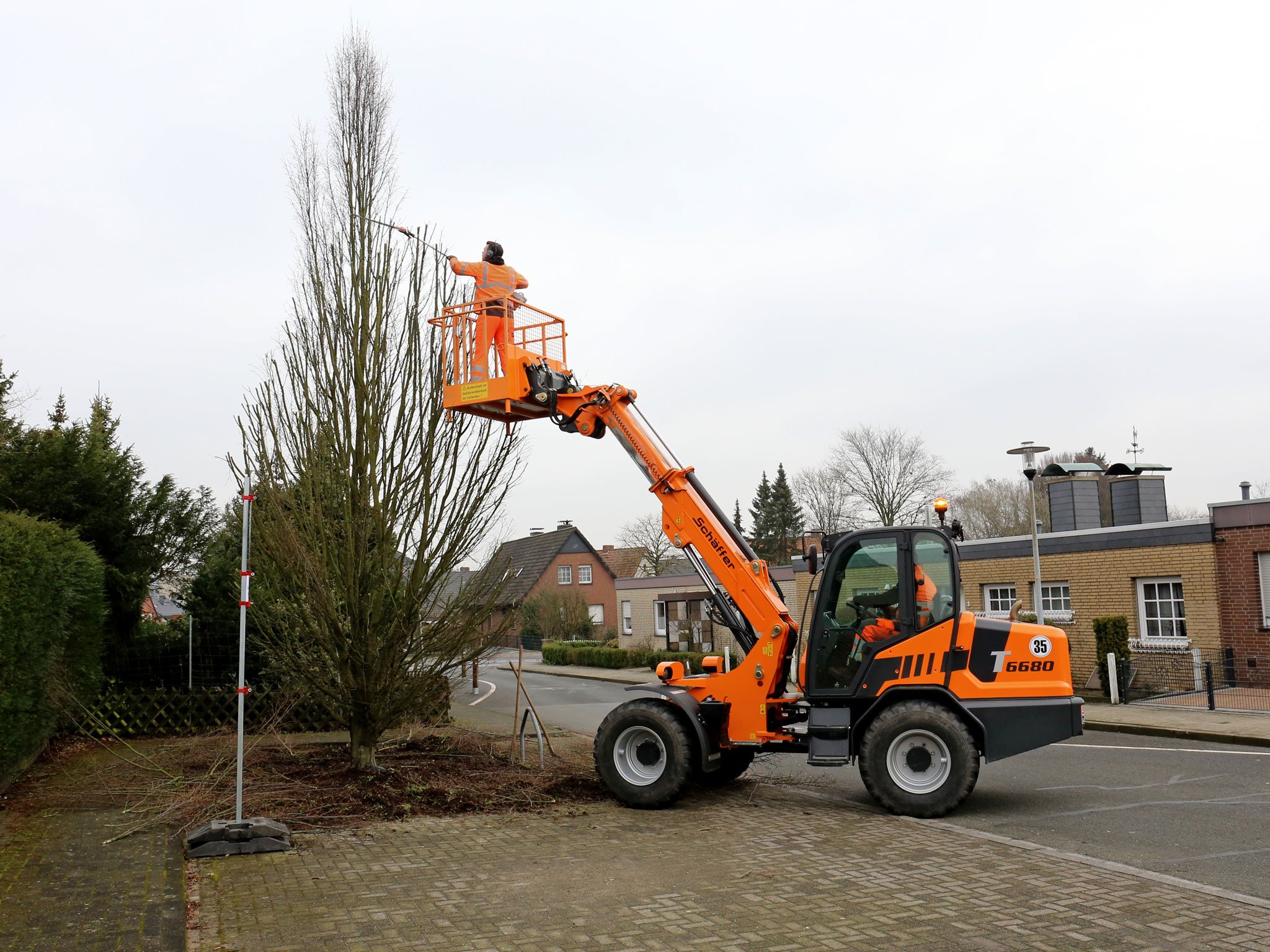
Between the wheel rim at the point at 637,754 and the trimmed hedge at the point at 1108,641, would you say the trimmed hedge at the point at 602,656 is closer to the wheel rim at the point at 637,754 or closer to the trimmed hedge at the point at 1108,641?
the trimmed hedge at the point at 1108,641

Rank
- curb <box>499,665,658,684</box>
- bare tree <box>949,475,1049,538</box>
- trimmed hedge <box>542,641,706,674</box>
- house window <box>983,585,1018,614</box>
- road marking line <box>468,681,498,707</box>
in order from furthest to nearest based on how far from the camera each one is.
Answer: bare tree <box>949,475,1049,538</box> → trimmed hedge <box>542,641,706,674</box> → curb <box>499,665,658,684</box> → house window <box>983,585,1018,614</box> → road marking line <box>468,681,498,707</box>

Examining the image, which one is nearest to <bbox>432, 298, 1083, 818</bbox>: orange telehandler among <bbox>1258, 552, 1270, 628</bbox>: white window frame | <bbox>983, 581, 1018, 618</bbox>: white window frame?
<bbox>1258, 552, 1270, 628</bbox>: white window frame

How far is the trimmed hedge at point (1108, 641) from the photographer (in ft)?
61.9

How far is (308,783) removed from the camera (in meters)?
9.66

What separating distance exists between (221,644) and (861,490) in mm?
41615

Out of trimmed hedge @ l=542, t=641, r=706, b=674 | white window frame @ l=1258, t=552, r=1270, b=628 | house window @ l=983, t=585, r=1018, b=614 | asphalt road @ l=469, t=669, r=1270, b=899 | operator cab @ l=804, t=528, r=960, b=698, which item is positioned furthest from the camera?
trimmed hedge @ l=542, t=641, r=706, b=674

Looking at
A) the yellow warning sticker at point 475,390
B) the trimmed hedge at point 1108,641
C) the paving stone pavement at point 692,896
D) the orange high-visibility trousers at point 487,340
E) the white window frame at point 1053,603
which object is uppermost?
the orange high-visibility trousers at point 487,340

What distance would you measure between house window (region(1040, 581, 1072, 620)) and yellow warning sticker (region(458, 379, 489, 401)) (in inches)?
655

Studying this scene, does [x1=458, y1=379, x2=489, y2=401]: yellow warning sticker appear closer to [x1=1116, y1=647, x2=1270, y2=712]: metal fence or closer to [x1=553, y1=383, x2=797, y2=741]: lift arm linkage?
[x1=553, y1=383, x2=797, y2=741]: lift arm linkage

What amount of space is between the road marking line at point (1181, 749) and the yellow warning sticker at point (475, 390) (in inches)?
320

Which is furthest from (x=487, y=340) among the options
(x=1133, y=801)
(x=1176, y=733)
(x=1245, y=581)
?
(x=1245, y=581)

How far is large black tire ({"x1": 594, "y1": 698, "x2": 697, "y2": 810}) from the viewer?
360 inches

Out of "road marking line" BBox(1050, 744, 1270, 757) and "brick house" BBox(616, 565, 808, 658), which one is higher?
"brick house" BBox(616, 565, 808, 658)

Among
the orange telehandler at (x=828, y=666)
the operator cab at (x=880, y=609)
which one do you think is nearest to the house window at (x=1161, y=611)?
the orange telehandler at (x=828, y=666)
